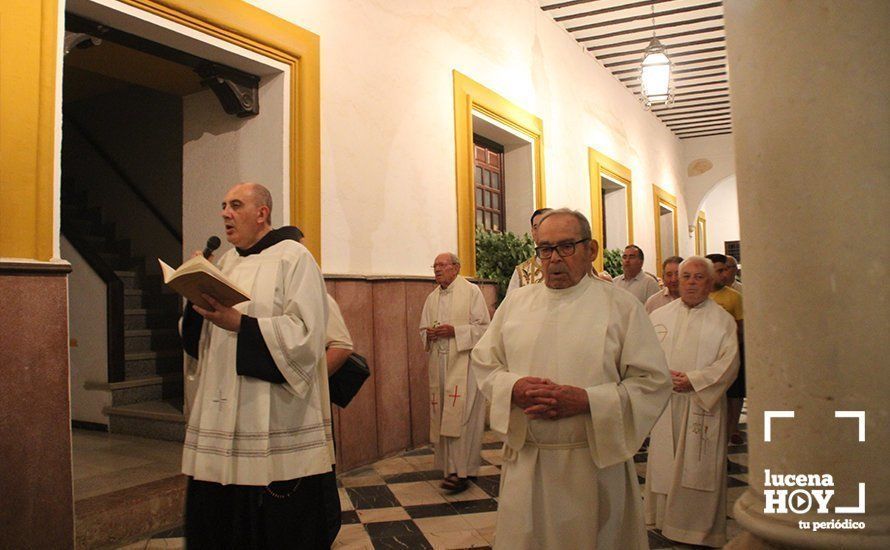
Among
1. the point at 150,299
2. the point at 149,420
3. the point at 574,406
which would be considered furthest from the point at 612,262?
the point at 574,406

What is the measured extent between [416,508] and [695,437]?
6.36 feet

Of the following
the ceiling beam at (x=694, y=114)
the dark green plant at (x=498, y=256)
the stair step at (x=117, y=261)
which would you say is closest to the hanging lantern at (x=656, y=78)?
the dark green plant at (x=498, y=256)

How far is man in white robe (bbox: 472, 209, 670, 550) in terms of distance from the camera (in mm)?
2643

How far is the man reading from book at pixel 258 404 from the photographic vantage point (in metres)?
2.91

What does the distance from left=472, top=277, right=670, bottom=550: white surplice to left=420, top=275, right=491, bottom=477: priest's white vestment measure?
2774 millimetres

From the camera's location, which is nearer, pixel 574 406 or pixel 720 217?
pixel 574 406

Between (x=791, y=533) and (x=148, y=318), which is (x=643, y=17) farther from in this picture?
(x=791, y=533)

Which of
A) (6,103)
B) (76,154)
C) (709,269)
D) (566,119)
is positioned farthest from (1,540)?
(566,119)

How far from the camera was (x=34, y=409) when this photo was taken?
3498mm

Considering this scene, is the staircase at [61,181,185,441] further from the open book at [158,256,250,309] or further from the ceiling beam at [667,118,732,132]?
the ceiling beam at [667,118,732,132]

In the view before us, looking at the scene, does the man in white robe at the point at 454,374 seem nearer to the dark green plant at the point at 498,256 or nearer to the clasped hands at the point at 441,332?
the clasped hands at the point at 441,332

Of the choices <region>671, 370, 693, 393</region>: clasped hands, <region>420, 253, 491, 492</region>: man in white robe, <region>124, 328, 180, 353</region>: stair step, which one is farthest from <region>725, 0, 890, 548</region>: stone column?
<region>124, 328, 180, 353</region>: stair step

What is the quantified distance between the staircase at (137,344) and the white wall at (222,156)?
1.69m

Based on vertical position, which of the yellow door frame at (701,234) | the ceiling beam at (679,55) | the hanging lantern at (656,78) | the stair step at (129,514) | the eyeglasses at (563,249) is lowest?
the stair step at (129,514)
